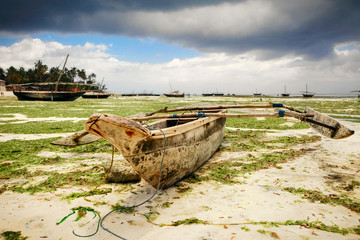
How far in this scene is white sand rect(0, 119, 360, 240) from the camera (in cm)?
277

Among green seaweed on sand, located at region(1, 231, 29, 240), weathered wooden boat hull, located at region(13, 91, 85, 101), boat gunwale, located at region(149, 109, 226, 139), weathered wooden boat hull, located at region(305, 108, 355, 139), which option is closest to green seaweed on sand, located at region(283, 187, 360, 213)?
boat gunwale, located at region(149, 109, 226, 139)

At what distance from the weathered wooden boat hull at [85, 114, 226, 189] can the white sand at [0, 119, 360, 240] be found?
45 cm

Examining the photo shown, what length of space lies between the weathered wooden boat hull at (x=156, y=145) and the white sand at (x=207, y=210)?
1.48ft

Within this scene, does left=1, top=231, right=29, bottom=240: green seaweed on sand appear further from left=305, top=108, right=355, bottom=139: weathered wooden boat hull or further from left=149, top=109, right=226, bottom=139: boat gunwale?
left=305, top=108, right=355, bottom=139: weathered wooden boat hull

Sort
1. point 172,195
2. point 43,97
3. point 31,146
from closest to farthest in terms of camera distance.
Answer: point 172,195, point 31,146, point 43,97

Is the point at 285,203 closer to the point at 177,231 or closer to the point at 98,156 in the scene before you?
the point at 177,231

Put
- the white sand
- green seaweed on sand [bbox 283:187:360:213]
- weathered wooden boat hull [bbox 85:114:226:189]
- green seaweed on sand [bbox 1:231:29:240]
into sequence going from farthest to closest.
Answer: green seaweed on sand [bbox 283:187:360:213] < weathered wooden boat hull [bbox 85:114:226:189] < the white sand < green seaweed on sand [bbox 1:231:29:240]

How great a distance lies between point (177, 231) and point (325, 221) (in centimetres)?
218

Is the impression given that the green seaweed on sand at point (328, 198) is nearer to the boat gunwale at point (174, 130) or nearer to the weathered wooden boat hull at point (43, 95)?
the boat gunwale at point (174, 130)

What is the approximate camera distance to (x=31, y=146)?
6855mm

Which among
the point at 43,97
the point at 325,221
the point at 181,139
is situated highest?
the point at 43,97

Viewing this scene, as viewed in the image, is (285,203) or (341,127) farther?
(341,127)

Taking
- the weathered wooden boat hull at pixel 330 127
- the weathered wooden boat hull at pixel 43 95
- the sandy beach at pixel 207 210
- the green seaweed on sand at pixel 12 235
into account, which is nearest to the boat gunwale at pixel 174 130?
the sandy beach at pixel 207 210

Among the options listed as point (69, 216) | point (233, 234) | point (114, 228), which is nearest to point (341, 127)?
point (233, 234)
